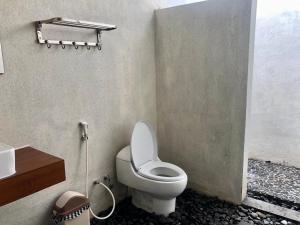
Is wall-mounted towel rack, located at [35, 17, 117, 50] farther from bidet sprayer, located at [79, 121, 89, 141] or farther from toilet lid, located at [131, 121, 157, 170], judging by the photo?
toilet lid, located at [131, 121, 157, 170]

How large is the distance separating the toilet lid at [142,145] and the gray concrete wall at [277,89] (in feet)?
4.31

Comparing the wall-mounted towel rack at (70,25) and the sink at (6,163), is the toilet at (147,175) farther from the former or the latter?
the sink at (6,163)

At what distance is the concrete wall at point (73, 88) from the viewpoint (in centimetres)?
153

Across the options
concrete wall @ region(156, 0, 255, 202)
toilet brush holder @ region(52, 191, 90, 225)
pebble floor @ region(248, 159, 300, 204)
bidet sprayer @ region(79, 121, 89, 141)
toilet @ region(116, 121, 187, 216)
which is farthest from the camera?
pebble floor @ region(248, 159, 300, 204)

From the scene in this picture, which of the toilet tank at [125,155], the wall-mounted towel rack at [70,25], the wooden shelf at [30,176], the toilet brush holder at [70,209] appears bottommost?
the toilet brush holder at [70,209]

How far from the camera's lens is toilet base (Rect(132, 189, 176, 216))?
2.18 meters

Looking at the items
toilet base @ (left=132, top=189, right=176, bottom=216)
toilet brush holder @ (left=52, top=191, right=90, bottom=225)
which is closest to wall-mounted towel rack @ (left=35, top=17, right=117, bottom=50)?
toilet brush holder @ (left=52, top=191, right=90, bottom=225)

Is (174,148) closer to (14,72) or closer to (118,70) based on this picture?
(118,70)

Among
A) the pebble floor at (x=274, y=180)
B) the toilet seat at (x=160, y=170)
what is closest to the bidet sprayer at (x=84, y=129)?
the toilet seat at (x=160, y=170)

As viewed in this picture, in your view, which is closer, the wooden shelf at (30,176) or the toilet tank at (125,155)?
the wooden shelf at (30,176)

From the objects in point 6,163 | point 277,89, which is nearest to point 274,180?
point 277,89

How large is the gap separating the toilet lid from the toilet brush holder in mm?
567

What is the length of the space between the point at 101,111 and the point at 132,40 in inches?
29.8

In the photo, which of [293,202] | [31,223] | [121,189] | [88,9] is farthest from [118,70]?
[293,202]
